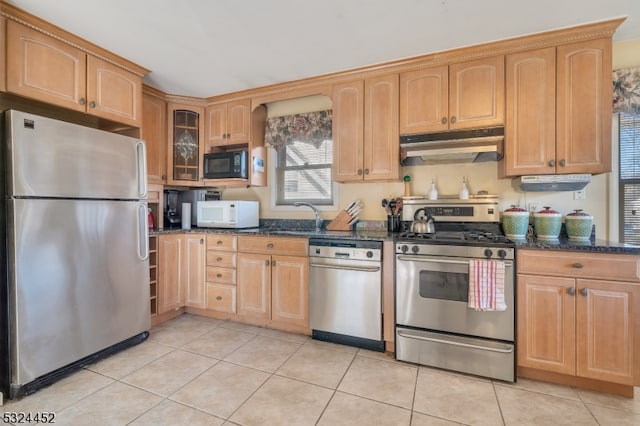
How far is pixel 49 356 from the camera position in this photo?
73.2 inches

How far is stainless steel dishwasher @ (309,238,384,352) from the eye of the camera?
2305 mm

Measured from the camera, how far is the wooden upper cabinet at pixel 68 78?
6.23ft

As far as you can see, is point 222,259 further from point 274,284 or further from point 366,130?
point 366,130

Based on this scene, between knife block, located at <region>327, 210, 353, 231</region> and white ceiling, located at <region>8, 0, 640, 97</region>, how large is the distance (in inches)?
55.5

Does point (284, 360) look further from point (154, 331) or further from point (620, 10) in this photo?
point (620, 10)

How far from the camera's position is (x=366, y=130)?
106 inches

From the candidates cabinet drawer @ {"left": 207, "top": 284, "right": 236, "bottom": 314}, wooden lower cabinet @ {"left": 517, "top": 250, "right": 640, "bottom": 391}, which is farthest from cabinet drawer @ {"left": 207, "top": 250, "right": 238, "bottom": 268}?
wooden lower cabinet @ {"left": 517, "top": 250, "right": 640, "bottom": 391}

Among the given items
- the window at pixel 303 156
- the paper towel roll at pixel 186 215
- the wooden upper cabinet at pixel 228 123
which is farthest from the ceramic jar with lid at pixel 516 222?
the paper towel roll at pixel 186 215

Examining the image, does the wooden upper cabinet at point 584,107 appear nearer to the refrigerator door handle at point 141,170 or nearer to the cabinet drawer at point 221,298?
the cabinet drawer at point 221,298

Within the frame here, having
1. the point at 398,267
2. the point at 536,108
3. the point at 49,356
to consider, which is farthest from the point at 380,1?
the point at 49,356

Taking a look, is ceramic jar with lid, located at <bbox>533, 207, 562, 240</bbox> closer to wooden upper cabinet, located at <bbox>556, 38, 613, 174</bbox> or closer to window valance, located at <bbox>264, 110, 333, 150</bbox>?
wooden upper cabinet, located at <bbox>556, 38, 613, 174</bbox>

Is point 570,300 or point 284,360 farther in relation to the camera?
point 284,360

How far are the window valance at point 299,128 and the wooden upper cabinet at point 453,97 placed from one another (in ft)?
2.82

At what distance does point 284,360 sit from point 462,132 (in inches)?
90.9
